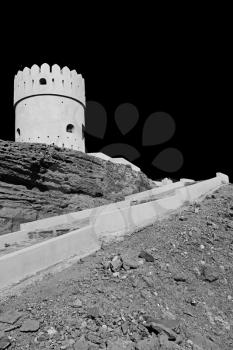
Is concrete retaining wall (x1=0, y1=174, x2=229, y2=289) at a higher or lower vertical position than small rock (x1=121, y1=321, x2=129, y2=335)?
higher

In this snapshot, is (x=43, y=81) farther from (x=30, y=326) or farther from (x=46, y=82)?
(x=30, y=326)

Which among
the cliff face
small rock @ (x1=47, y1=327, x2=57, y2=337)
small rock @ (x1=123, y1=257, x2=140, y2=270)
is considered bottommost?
small rock @ (x1=47, y1=327, x2=57, y2=337)

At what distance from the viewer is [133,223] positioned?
11.4m

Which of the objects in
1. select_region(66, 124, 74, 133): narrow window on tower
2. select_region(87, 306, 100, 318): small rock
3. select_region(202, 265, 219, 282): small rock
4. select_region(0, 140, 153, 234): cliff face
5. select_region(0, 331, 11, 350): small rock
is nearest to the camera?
select_region(0, 331, 11, 350): small rock

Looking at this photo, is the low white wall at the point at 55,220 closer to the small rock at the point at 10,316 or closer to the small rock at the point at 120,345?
the small rock at the point at 10,316

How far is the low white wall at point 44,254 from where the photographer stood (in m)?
8.11

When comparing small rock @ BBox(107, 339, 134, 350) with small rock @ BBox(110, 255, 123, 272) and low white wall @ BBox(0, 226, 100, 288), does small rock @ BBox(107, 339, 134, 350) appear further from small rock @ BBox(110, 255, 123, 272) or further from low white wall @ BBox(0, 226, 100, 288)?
low white wall @ BBox(0, 226, 100, 288)

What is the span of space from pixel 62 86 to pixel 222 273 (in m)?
17.5

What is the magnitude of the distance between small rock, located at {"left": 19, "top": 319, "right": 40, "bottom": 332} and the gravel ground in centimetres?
2

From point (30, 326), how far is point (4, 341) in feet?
1.52

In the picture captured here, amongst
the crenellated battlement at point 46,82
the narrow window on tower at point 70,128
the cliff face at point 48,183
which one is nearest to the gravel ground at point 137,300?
the cliff face at point 48,183

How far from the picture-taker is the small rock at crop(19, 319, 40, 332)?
21.3 feet

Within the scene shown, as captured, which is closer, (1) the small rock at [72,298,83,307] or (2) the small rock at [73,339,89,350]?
(2) the small rock at [73,339,89,350]

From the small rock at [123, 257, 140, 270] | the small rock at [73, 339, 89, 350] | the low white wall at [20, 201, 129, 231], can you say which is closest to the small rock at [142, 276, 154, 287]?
the small rock at [123, 257, 140, 270]
